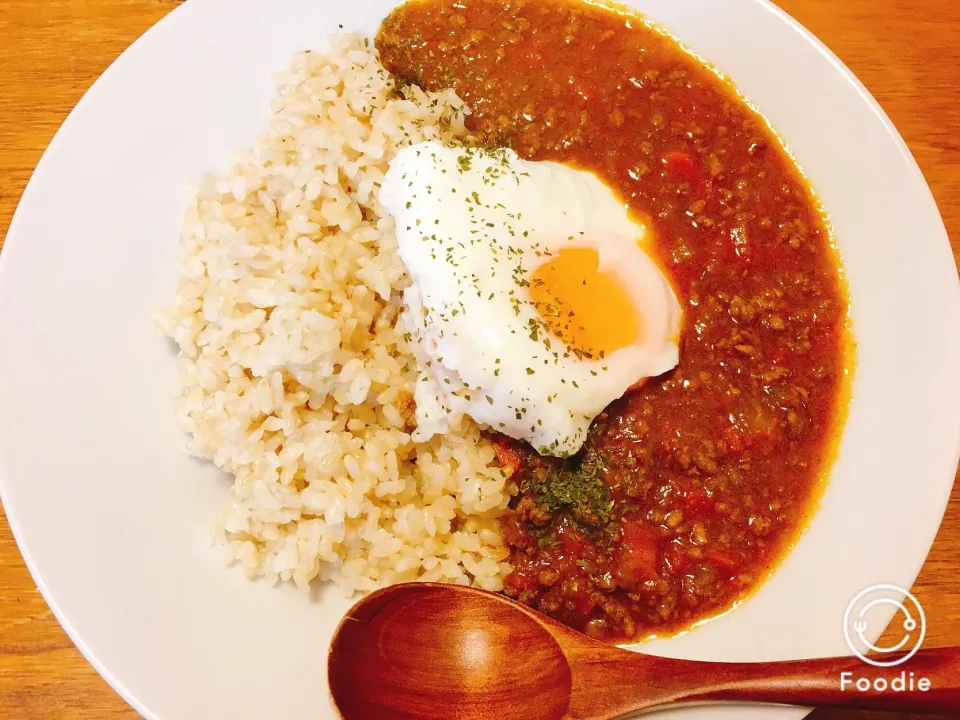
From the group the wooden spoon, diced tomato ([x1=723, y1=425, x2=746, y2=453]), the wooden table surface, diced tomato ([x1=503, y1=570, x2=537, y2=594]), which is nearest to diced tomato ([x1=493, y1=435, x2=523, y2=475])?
diced tomato ([x1=503, y1=570, x2=537, y2=594])

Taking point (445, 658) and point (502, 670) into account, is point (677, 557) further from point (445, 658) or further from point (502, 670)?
point (445, 658)

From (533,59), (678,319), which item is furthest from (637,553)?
(533,59)

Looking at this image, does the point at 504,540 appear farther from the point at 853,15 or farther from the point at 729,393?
the point at 853,15

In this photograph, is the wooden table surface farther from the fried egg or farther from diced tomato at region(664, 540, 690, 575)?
diced tomato at region(664, 540, 690, 575)

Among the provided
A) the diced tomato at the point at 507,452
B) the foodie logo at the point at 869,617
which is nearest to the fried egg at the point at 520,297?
the diced tomato at the point at 507,452

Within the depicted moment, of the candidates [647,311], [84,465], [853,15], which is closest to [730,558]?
[647,311]

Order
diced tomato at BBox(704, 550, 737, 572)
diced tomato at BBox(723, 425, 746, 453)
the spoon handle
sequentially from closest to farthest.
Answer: the spoon handle < diced tomato at BBox(704, 550, 737, 572) < diced tomato at BBox(723, 425, 746, 453)
